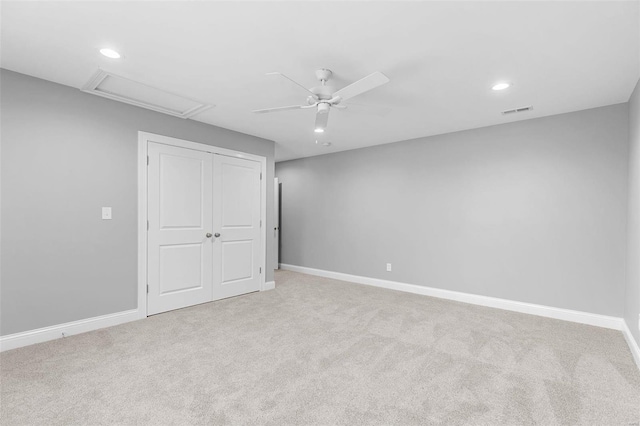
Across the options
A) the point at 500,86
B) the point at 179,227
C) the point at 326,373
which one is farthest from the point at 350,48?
the point at 179,227

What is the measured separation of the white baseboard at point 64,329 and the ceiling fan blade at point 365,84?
10.7ft

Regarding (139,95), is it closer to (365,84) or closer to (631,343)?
(365,84)

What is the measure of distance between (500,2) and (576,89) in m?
1.85

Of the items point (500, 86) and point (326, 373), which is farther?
point (500, 86)

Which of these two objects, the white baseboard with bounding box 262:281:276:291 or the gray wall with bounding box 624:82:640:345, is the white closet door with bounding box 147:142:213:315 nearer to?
the white baseboard with bounding box 262:281:276:291

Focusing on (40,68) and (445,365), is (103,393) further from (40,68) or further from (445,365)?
(40,68)

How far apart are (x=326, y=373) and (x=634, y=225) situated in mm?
3134

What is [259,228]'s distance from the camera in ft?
15.6

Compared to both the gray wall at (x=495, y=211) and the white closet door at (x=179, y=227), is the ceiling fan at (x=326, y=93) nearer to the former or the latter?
the white closet door at (x=179, y=227)

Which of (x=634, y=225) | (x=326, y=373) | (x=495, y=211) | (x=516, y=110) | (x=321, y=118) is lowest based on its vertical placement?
(x=326, y=373)

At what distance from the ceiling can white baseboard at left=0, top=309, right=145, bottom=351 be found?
2.36m

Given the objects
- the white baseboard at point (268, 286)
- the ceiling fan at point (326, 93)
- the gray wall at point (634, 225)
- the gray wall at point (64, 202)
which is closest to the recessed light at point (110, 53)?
the gray wall at point (64, 202)

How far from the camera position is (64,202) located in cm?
290

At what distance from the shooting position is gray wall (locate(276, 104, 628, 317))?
10.9 ft
